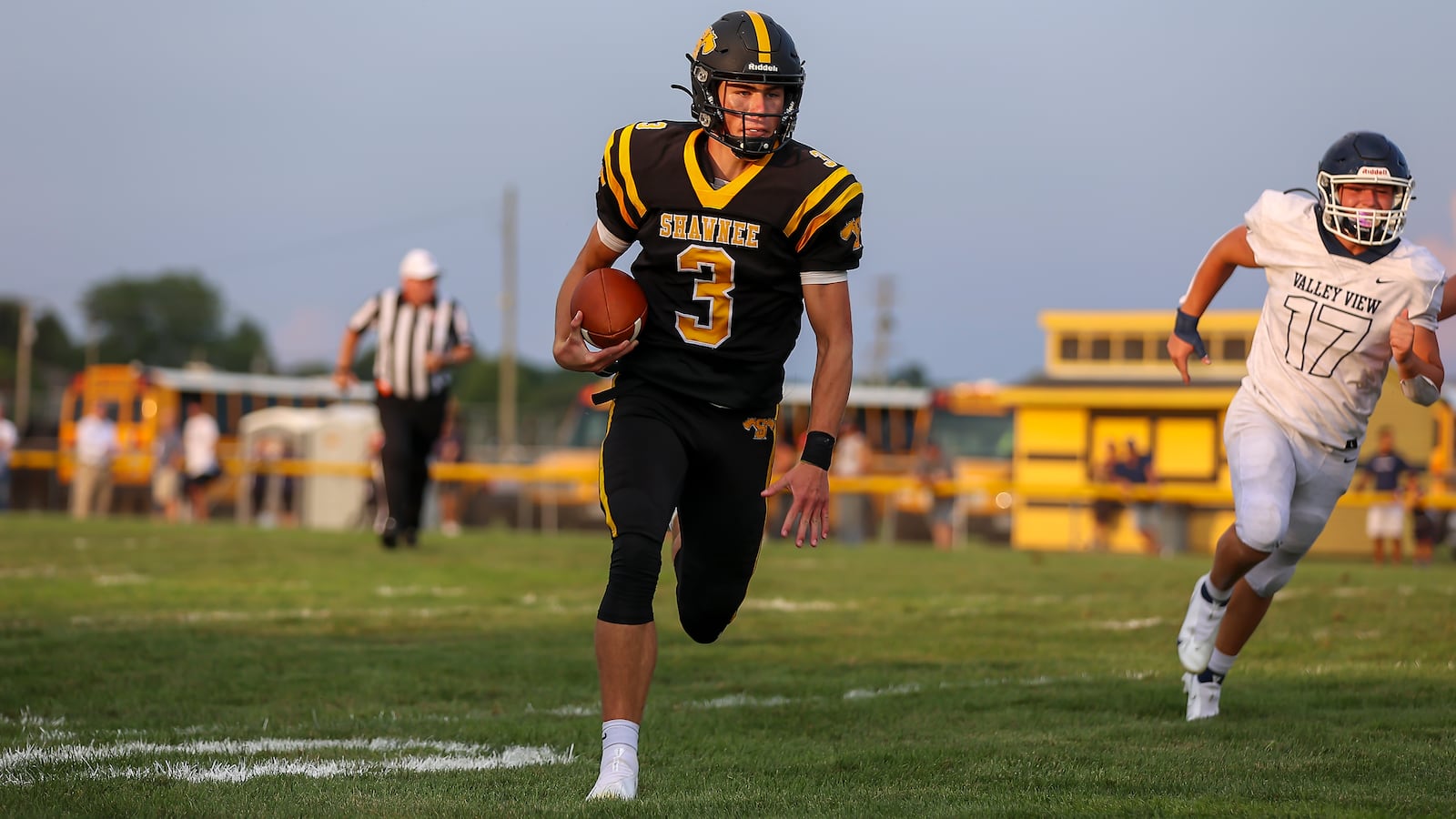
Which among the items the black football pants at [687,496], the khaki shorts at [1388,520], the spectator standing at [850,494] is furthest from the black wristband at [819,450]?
the khaki shorts at [1388,520]

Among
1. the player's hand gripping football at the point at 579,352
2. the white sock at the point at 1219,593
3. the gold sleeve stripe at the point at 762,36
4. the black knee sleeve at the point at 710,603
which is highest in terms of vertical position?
the gold sleeve stripe at the point at 762,36

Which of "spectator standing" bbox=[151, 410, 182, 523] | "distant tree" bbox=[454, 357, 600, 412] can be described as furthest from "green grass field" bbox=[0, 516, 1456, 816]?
"distant tree" bbox=[454, 357, 600, 412]

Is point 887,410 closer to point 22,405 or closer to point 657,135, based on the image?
point 657,135

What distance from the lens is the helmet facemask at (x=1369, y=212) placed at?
5.38m

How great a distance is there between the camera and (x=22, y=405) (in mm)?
57781

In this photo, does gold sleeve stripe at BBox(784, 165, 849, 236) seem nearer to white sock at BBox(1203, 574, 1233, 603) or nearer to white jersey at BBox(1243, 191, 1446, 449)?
white jersey at BBox(1243, 191, 1446, 449)

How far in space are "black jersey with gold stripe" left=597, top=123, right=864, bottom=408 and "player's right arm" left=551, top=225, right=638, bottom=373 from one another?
0.28ft

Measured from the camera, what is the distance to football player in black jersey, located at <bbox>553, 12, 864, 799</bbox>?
14.8ft

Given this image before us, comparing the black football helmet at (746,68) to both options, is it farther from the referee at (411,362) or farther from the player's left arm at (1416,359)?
the referee at (411,362)

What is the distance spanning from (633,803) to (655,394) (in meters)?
1.24

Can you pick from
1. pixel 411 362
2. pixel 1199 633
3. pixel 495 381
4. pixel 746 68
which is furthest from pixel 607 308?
pixel 495 381

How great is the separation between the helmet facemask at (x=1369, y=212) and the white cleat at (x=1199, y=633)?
127 cm

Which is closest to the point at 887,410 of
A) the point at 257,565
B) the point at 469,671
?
the point at 257,565

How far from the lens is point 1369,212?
539cm
